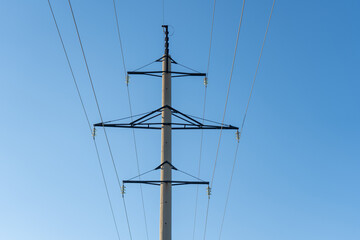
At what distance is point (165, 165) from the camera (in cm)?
2086

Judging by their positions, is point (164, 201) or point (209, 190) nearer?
point (164, 201)

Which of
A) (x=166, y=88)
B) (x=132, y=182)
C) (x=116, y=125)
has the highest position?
(x=166, y=88)

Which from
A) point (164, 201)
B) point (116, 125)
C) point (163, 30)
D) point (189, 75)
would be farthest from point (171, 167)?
point (163, 30)

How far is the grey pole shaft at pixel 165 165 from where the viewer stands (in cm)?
1998

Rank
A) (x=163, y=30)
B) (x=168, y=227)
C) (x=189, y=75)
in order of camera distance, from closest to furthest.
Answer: (x=168, y=227) → (x=189, y=75) → (x=163, y=30)

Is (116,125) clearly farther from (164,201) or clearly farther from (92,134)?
(164,201)

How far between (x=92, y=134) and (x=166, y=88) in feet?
11.8

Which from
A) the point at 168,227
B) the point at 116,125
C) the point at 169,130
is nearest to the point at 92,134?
the point at 116,125

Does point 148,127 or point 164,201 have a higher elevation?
point 148,127

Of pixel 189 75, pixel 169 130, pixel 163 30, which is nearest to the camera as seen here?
pixel 169 130

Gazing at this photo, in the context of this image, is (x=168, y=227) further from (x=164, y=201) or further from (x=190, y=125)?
(x=190, y=125)

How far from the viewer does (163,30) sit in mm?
24828

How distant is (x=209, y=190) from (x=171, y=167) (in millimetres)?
2098

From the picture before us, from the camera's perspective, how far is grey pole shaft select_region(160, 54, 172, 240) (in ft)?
65.6
